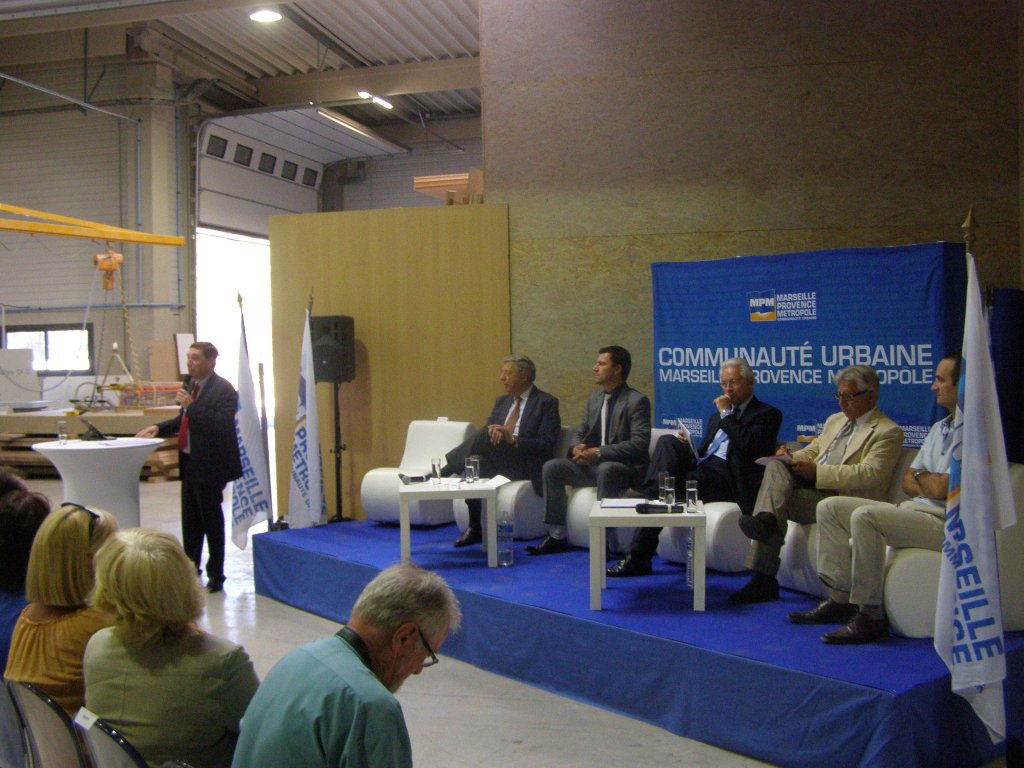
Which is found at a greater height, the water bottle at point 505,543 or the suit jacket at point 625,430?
the suit jacket at point 625,430

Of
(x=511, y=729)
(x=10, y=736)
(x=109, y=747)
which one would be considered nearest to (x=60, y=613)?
(x=10, y=736)

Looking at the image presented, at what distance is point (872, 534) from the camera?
11.4 feet

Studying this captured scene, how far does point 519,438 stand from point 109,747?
13.0 ft

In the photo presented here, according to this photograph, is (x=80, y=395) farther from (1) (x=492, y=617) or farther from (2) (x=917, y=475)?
(2) (x=917, y=475)

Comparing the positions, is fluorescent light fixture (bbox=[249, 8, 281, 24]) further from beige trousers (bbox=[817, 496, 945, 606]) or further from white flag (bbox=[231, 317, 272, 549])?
beige trousers (bbox=[817, 496, 945, 606])

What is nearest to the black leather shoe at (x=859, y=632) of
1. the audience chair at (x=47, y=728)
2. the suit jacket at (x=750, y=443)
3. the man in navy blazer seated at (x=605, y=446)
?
the suit jacket at (x=750, y=443)

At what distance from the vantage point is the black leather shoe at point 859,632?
11.2 feet

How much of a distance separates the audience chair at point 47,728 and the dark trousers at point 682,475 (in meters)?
3.04

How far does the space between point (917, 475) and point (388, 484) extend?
339 centimetres

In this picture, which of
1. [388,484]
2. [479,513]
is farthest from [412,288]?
[479,513]

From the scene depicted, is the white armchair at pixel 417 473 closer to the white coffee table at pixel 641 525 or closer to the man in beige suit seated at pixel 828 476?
the white coffee table at pixel 641 525

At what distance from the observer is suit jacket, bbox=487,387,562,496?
552cm

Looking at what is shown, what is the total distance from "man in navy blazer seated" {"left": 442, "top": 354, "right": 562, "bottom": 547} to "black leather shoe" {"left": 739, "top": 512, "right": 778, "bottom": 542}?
1799 millimetres

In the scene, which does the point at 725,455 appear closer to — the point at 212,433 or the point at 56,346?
the point at 212,433
